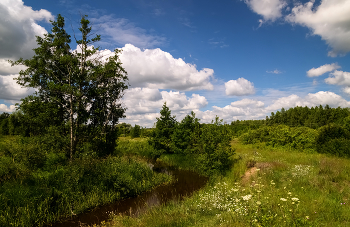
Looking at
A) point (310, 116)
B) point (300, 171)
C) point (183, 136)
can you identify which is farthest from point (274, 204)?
point (310, 116)

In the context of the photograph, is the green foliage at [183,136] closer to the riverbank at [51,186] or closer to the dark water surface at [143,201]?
the dark water surface at [143,201]

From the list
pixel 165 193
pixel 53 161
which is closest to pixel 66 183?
pixel 53 161

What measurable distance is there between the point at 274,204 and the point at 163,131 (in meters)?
19.0

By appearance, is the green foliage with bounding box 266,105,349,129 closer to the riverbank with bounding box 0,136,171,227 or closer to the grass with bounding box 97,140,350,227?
the grass with bounding box 97,140,350,227

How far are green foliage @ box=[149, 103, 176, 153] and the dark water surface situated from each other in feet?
23.1

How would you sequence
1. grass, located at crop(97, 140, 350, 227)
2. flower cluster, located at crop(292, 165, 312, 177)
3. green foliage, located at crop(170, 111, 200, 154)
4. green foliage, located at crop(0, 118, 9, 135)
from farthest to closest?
green foliage, located at crop(0, 118, 9, 135) < green foliage, located at crop(170, 111, 200, 154) < flower cluster, located at crop(292, 165, 312, 177) < grass, located at crop(97, 140, 350, 227)

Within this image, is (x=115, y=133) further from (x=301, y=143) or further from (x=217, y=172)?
(x=301, y=143)

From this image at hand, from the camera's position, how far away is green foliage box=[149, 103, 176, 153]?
25480 millimetres

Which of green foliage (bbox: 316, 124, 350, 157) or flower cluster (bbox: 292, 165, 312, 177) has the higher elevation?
green foliage (bbox: 316, 124, 350, 157)

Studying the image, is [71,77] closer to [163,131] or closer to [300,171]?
[163,131]

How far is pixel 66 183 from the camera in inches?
435

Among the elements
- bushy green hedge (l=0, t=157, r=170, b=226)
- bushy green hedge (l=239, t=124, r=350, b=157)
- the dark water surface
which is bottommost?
the dark water surface

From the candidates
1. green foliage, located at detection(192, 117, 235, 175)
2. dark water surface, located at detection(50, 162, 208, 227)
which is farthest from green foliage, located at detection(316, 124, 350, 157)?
dark water surface, located at detection(50, 162, 208, 227)

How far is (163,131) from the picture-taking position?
2592cm
